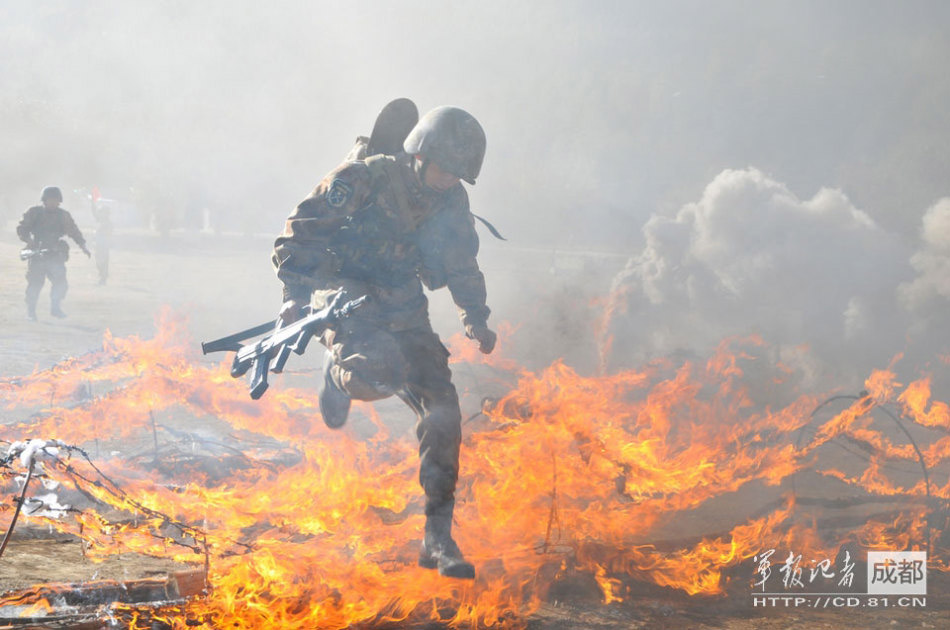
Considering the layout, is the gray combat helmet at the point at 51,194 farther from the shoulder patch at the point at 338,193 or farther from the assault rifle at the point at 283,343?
the shoulder patch at the point at 338,193

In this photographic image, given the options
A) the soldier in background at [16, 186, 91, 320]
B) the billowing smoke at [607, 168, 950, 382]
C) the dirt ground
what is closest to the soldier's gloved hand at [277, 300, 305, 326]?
the dirt ground

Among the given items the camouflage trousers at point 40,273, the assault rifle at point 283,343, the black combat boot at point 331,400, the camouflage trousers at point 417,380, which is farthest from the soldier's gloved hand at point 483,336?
the camouflage trousers at point 40,273

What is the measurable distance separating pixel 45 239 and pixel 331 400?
940 cm

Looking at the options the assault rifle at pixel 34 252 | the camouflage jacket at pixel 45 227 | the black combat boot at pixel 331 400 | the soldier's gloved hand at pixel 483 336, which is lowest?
the black combat boot at pixel 331 400

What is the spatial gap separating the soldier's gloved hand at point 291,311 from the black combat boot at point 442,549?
1.28m

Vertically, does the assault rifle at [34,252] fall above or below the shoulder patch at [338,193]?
above

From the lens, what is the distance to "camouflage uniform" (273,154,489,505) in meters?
4.26

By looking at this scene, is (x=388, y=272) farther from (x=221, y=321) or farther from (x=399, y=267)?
(x=221, y=321)

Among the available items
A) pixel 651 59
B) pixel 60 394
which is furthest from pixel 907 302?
pixel 651 59

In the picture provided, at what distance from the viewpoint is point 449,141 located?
4.33 metres

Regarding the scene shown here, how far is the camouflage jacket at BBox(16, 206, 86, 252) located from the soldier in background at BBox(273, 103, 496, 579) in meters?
9.17

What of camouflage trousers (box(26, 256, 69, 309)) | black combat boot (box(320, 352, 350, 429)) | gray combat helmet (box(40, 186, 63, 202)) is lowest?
black combat boot (box(320, 352, 350, 429))

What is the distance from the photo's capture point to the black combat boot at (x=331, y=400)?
15.7 feet

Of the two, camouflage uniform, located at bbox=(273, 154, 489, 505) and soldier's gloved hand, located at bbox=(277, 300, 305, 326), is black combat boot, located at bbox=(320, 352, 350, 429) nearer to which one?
camouflage uniform, located at bbox=(273, 154, 489, 505)
